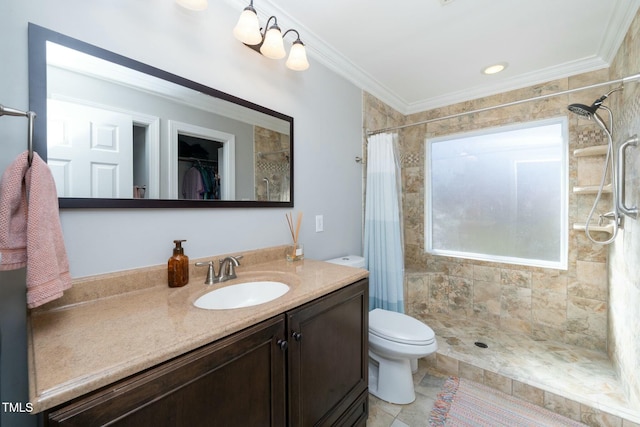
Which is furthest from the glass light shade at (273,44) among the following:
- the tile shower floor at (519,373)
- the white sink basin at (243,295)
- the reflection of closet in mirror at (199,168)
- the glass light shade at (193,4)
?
the tile shower floor at (519,373)

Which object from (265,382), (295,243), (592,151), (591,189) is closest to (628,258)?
(591,189)

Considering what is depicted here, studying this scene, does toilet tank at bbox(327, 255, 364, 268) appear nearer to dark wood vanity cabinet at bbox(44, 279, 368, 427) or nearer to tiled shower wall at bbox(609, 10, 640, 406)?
dark wood vanity cabinet at bbox(44, 279, 368, 427)

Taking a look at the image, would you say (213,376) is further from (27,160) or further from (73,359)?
(27,160)

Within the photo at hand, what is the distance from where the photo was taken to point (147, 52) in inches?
42.5

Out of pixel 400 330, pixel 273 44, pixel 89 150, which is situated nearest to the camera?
pixel 89 150

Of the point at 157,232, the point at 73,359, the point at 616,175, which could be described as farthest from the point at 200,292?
the point at 616,175

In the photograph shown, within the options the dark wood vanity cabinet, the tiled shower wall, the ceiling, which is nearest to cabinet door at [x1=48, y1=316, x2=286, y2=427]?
the dark wood vanity cabinet

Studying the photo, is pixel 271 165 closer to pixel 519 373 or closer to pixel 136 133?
pixel 136 133

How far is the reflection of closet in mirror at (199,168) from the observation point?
1183 millimetres

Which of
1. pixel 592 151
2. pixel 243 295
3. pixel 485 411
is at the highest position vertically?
pixel 592 151

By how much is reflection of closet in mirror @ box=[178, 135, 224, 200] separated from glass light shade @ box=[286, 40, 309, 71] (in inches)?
25.1

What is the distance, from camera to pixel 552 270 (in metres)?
2.18

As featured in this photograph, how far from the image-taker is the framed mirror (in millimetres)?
873

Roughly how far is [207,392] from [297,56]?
5.25ft
